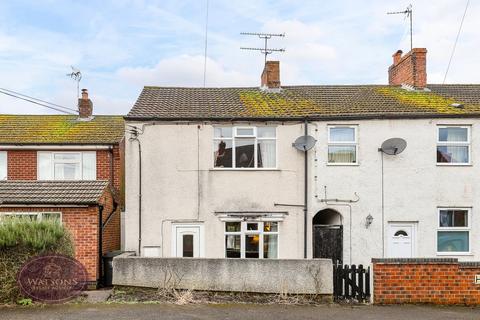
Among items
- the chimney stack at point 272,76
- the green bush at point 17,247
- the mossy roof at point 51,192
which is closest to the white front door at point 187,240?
the mossy roof at point 51,192

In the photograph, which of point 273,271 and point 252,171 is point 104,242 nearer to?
point 252,171

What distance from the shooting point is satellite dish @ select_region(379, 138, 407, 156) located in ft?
45.0

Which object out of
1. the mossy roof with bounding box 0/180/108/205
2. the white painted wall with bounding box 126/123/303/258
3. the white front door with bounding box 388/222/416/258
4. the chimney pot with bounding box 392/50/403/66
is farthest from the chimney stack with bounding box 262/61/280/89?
the mossy roof with bounding box 0/180/108/205

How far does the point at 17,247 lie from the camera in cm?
946

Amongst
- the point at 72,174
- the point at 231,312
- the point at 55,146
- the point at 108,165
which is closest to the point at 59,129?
the point at 55,146

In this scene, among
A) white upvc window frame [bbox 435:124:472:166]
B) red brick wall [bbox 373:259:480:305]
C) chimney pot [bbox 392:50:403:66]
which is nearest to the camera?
red brick wall [bbox 373:259:480:305]

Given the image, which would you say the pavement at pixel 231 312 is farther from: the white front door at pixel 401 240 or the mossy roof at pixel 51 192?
the white front door at pixel 401 240

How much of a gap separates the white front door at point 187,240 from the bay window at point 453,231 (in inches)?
289

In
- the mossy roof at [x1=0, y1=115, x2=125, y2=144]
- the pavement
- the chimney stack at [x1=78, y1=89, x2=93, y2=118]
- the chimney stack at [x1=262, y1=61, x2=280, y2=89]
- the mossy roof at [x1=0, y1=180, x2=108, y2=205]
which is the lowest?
the pavement

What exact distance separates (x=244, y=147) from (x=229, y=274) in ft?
16.1

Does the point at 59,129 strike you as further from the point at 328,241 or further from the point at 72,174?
the point at 328,241

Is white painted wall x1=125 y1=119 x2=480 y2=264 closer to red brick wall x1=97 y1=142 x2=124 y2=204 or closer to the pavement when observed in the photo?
red brick wall x1=97 y1=142 x2=124 y2=204

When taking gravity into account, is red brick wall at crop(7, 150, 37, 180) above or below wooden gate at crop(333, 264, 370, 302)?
above

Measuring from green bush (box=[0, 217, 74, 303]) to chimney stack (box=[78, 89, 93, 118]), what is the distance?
9.55m
